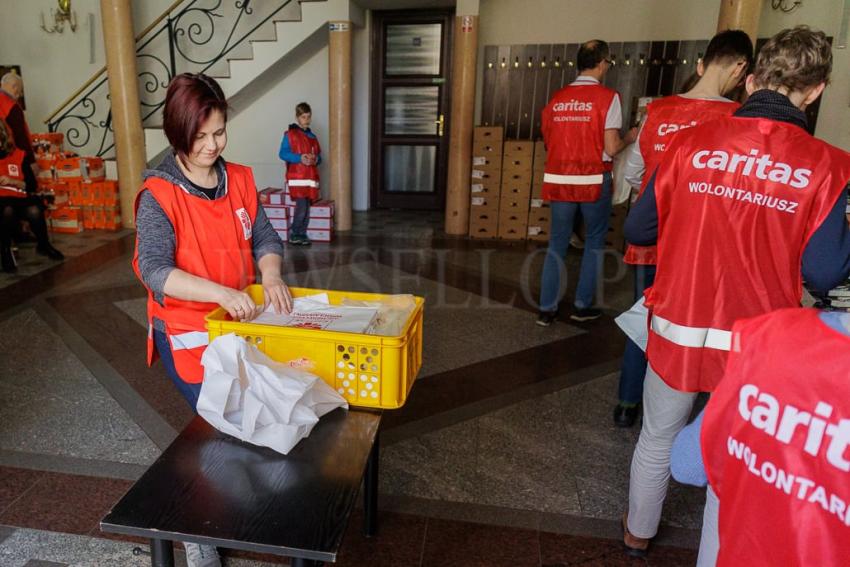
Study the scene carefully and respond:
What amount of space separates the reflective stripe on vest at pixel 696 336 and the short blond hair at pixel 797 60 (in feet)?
2.13

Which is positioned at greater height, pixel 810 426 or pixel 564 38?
Result: pixel 564 38

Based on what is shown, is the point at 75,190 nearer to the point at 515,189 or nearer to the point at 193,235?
the point at 515,189

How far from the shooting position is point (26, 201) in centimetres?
527

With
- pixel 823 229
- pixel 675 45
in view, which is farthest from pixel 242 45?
pixel 823 229

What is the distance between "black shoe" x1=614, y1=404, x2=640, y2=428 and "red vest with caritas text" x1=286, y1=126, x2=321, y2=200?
4.46m

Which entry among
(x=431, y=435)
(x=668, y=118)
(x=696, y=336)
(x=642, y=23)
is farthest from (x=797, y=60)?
(x=642, y=23)

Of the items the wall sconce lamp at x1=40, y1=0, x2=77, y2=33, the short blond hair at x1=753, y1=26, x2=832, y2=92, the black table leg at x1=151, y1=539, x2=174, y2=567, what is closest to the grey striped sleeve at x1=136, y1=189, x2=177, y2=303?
the black table leg at x1=151, y1=539, x2=174, y2=567

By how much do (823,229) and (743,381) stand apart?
2.84ft

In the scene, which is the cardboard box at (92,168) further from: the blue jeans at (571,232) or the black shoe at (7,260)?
the blue jeans at (571,232)

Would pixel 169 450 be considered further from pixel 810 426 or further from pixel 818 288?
pixel 818 288

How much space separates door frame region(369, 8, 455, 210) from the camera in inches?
308

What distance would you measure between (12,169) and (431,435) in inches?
176

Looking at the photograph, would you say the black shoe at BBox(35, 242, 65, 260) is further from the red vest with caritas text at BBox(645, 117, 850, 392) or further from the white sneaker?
the red vest with caritas text at BBox(645, 117, 850, 392)

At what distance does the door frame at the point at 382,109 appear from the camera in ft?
25.6
